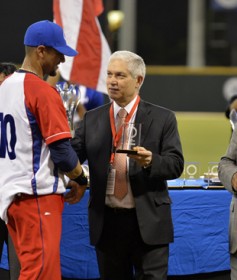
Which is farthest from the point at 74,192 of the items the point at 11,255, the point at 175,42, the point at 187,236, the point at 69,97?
the point at 175,42

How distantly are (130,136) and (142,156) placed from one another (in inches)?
5.7

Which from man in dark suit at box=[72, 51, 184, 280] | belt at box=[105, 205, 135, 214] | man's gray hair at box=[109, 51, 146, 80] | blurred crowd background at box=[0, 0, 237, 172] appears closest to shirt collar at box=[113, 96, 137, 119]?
man in dark suit at box=[72, 51, 184, 280]

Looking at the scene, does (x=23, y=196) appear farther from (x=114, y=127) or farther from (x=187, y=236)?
(x=187, y=236)

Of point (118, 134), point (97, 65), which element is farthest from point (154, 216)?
point (97, 65)

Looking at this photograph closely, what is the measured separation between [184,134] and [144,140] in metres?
6.02

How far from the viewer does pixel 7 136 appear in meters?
3.51

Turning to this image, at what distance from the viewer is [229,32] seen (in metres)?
12.1

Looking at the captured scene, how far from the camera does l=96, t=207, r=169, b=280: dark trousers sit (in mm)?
3719

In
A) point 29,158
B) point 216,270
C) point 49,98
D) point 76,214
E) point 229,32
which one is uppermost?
point 229,32

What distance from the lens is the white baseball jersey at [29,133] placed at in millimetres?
3439

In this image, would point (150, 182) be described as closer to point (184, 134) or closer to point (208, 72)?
point (184, 134)

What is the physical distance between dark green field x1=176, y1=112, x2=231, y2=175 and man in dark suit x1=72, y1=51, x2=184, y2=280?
5.72m

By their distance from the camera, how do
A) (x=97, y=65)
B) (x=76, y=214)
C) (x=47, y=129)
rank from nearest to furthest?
(x=47, y=129) < (x=76, y=214) < (x=97, y=65)

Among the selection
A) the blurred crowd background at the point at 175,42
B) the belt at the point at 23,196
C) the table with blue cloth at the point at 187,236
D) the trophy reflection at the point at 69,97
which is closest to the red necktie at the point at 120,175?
the belt at the point at 23,196
